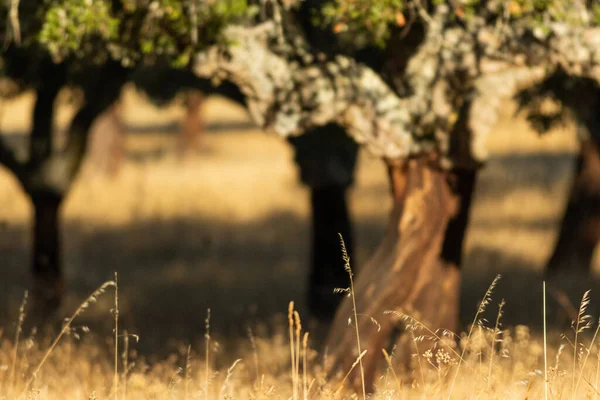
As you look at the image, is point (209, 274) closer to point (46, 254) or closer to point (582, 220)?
point (46, 254)

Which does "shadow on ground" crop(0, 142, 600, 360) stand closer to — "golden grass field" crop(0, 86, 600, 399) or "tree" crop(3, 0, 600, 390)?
"golden grass field" crop(0, 86, 600, 399)

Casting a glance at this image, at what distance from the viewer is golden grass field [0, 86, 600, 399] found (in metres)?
6.81

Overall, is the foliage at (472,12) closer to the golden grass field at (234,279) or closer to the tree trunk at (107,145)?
the golden grass field at (234,279)

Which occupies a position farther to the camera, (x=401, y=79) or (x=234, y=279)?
(x=234, y=279)

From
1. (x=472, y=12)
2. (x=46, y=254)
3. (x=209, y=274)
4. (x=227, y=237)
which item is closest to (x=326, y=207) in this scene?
(x=46, y=254)

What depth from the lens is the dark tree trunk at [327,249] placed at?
535 inches

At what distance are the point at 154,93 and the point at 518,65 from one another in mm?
7508

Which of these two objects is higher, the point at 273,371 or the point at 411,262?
the point at 411,262

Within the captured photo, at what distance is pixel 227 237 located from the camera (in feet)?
69.4

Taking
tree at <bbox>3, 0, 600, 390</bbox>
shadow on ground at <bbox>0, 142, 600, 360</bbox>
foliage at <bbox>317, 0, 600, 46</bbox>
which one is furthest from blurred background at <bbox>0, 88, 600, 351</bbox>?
foliage at <bbox>317, 0, 600, 46</bbox>

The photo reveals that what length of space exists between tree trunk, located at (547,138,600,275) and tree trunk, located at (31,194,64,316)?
7.76 meters

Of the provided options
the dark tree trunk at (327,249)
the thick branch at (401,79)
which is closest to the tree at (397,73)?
the thick branch at (401,79)

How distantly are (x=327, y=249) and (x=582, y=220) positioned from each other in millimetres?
4364

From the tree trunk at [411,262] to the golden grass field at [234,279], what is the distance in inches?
15.1
